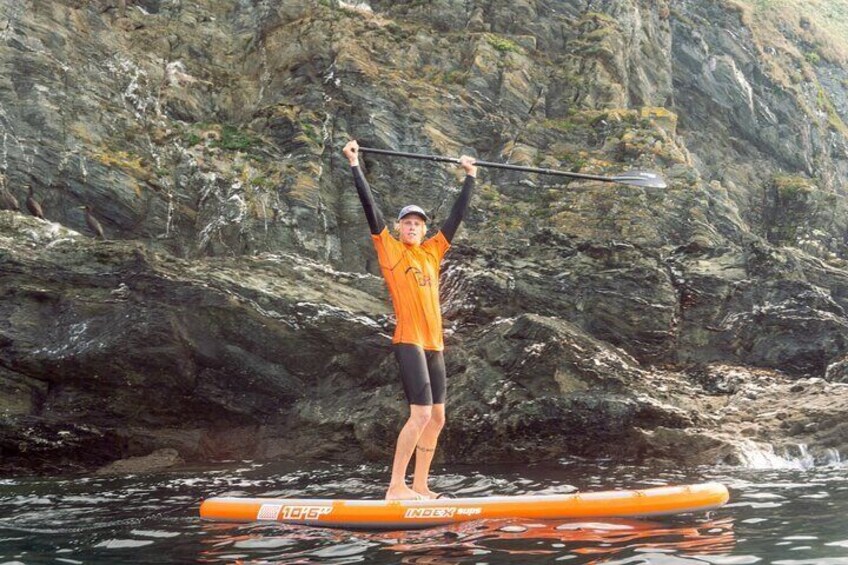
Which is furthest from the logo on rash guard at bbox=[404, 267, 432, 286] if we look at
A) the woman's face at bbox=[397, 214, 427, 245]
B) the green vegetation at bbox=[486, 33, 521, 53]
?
the green vegetation at bbox=[486, 33, 521, 53]

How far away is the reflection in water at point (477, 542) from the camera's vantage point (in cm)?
564

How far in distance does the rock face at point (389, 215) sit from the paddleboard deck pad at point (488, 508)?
3921mm

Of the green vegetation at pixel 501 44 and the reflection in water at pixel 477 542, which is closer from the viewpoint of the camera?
the reflection in water at pixel 477 542

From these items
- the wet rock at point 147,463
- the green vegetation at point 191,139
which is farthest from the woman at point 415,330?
the green vegetation at point 191,139

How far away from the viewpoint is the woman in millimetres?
7750

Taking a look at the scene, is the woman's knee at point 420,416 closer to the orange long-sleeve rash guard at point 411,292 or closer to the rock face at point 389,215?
the orange long-sleeve rash guard at point 411,292

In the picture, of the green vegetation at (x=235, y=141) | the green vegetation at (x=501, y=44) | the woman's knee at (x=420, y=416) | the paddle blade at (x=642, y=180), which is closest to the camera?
the woman's knee at (x=420, y=416)

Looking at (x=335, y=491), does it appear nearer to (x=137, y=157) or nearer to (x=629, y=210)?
(x=629, y=210)

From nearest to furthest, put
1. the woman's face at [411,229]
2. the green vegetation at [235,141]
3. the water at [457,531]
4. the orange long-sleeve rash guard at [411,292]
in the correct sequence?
the water at [457,531], the orange long-sleeve rash guard at [411,292], the woman's face at [411,229], the green vegetation at [235,141]

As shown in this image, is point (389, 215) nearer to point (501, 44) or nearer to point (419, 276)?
point (501, 44)

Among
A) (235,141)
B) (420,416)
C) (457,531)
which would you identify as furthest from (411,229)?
(235,141)

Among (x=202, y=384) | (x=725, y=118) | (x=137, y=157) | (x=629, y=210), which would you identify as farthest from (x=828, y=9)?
(x=202, y=384)

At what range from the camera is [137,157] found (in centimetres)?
1941

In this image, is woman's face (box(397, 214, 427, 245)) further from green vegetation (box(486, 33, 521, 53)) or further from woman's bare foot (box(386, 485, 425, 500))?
green vegetation (box(486, 33, 521, 53))
